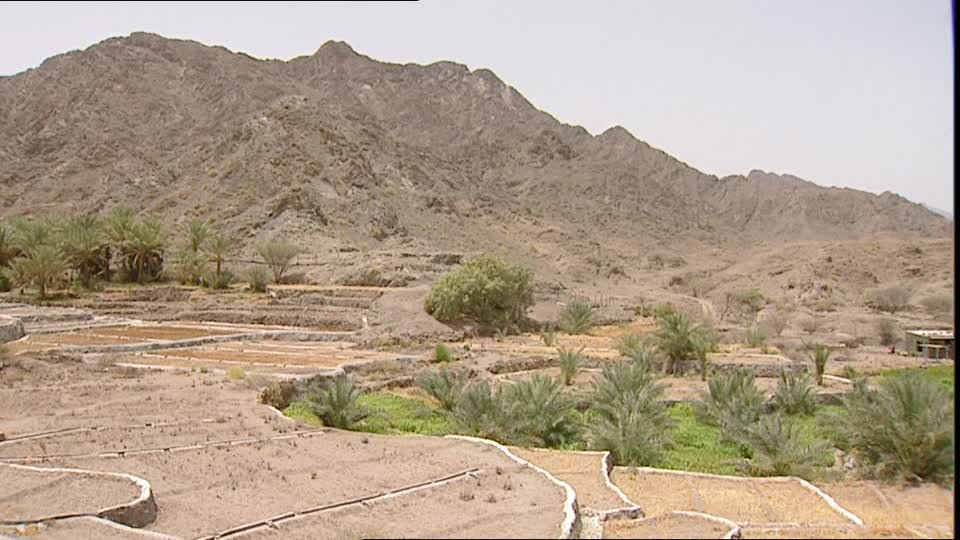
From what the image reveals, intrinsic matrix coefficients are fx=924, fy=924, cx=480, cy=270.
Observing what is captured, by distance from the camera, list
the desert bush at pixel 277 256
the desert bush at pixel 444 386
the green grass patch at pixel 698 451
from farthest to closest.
Answer: the desert bush at pixel 277 256 < the desert bush at pixel 444 386 < the green grass patch at pixel 698 451

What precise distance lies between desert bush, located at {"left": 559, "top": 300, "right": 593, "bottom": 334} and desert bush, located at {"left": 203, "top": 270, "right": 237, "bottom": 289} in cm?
1948

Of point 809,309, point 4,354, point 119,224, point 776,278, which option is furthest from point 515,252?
point 4,354

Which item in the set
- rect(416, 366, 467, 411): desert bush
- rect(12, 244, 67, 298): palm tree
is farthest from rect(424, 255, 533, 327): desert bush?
rect(12, 244, 67, 298): palm tree

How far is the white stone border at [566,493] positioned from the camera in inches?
276

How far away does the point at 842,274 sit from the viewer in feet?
199

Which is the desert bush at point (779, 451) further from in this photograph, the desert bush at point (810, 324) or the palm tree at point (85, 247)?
the palm tree at point (85, 247)

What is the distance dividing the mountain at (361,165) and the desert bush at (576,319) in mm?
24816

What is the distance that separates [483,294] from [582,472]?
928 inches

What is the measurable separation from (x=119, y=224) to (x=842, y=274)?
44464 millimetres

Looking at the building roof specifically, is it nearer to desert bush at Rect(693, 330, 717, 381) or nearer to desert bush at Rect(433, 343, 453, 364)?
desert bush at Rect(693, 330, 717, 381)

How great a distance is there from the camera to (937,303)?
4759 cm

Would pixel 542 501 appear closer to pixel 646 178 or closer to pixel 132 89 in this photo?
pixel 132 89

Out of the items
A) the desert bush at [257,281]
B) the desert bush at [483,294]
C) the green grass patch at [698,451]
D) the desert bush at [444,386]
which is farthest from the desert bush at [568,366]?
the desert bush at [257,281]

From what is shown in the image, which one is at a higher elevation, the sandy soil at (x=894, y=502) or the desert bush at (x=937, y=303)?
the desert bush at (x=937, y=303)
